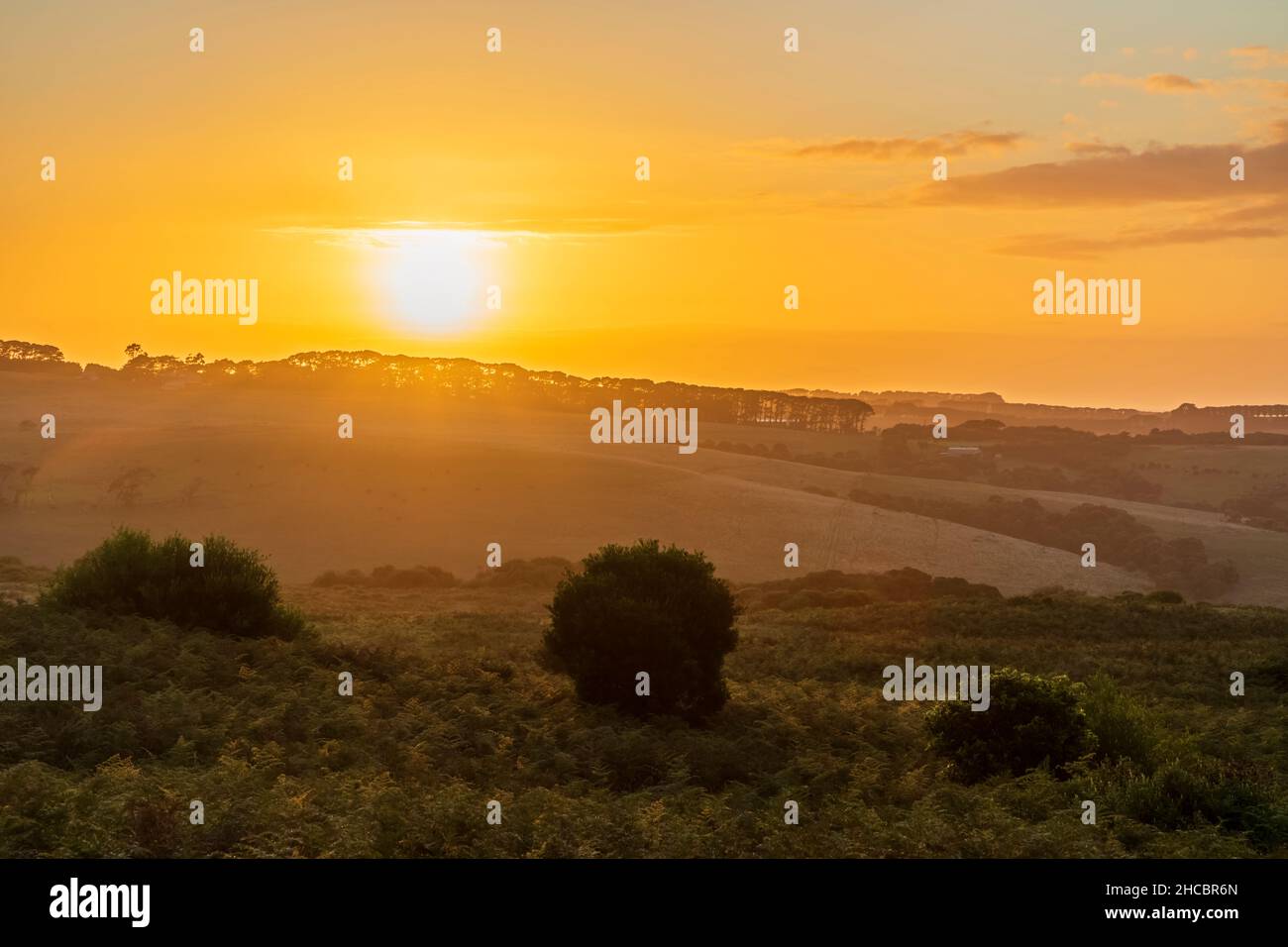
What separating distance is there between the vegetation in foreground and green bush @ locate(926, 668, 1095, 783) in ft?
0.18

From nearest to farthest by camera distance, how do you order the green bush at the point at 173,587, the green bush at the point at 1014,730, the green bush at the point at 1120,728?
the green bush at the point at 1014,730 < the green bush at the point at 1120,728 < the green bush at the point at 173,587

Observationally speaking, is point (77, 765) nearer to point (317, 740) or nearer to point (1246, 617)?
point (317, 740)

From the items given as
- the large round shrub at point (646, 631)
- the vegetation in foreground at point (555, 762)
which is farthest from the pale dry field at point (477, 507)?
the large round shrub at point (646, 631)

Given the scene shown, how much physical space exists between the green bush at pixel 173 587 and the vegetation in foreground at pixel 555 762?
0.36m

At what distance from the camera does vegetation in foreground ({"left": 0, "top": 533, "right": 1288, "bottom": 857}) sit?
13.0 metres

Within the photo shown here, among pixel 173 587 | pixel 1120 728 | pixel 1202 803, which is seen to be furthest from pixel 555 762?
pixel 173 587

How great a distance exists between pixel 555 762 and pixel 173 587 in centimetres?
1120

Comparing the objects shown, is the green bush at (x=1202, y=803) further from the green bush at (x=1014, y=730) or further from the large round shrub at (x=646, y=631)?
the large round shrub at (x=646, y=631)

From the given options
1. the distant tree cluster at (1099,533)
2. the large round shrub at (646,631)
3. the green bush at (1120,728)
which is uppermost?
the large round shrub at (646,631)

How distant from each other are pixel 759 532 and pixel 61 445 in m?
68.3

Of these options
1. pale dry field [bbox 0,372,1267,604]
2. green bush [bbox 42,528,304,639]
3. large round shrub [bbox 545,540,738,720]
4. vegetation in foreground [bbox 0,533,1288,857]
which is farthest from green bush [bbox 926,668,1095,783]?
pale dry field [bbox 0,372,1267,604]

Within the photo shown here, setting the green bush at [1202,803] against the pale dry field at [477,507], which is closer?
the green bush at [1202,803]

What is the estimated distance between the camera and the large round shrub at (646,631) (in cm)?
2306
